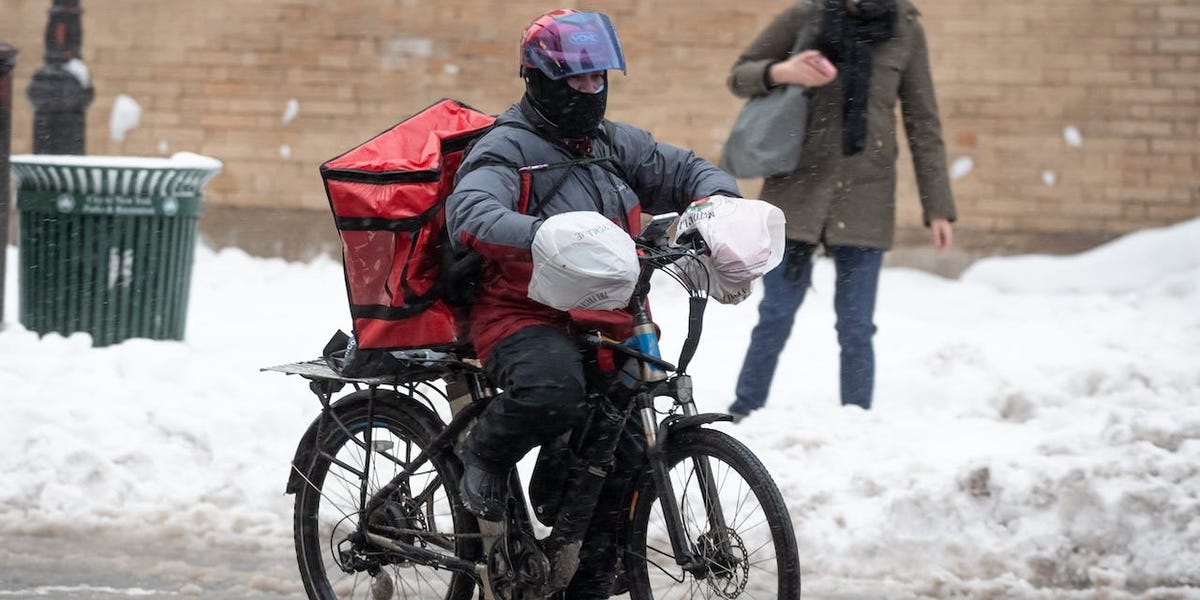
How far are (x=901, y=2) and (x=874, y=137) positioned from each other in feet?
1.93

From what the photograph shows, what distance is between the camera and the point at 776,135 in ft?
21.7

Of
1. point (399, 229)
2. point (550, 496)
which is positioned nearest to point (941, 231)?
point (550, 496)

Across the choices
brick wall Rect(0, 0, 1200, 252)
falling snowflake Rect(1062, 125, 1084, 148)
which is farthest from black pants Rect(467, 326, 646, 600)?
falling snowflake Rect(1062, 125, 1084, 148)

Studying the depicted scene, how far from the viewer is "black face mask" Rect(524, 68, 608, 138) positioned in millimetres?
4027

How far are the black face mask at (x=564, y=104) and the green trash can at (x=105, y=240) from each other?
452 centimetres

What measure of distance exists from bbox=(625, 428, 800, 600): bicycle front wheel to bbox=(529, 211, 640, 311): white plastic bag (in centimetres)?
48

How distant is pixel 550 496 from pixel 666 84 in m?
7.92

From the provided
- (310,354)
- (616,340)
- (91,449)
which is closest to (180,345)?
(310,354)

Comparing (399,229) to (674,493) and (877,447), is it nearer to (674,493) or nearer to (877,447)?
(674,493)

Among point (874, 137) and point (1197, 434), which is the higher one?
point (874, 137)

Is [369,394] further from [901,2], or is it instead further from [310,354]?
[310,354]

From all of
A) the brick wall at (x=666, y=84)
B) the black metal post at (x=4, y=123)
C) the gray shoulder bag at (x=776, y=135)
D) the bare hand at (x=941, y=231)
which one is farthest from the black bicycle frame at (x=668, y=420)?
the brick wall at (x=666, y=84)

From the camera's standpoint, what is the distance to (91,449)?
6.37 metres

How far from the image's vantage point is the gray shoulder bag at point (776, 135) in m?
6.62
